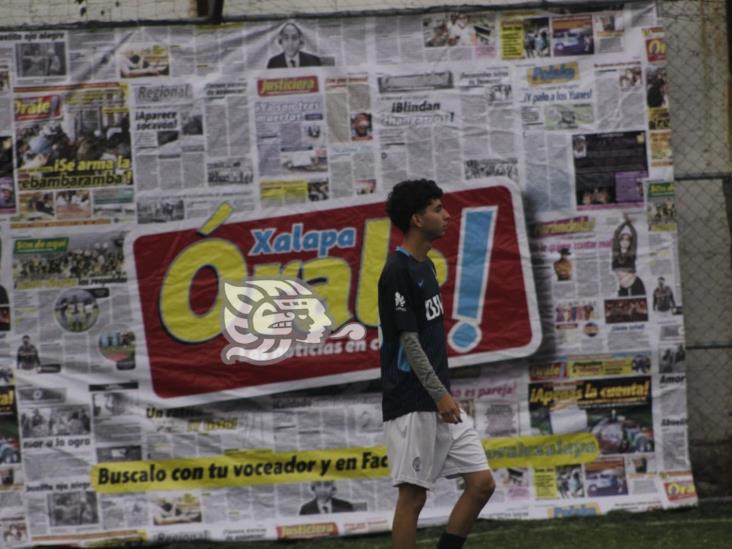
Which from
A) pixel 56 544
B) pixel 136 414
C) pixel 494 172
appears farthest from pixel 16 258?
pixel 494 172

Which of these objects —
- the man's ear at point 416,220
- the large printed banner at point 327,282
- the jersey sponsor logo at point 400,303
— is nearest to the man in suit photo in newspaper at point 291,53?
the large printed banner at point 327,282

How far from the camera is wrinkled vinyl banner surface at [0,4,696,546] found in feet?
23.9

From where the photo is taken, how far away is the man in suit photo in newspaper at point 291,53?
7363 millimetres

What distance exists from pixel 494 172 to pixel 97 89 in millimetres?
2213

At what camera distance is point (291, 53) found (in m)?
7.37

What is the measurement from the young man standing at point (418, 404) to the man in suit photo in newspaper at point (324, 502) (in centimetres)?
209

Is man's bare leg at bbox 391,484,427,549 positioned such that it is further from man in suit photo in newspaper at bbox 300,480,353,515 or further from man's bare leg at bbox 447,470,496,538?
man in suit photo in newspaper at bbox 300,480,353,515

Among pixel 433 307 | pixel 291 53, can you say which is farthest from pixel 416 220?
pixel 291 53

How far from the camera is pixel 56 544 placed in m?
7.24

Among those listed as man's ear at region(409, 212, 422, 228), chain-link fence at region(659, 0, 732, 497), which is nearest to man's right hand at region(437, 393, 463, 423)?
man's ear at region(409, 212, 422, 228)

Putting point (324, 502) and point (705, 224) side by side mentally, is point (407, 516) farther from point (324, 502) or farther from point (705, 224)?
point (705, 224)

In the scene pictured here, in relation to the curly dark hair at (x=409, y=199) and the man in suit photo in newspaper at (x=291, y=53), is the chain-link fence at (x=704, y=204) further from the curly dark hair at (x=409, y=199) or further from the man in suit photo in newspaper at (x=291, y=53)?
the curly dark hair at (x=409, y=199)

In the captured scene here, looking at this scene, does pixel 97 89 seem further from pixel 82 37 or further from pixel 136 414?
pixel 136 414

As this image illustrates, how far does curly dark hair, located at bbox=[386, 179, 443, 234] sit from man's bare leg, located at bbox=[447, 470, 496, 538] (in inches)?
40.7
